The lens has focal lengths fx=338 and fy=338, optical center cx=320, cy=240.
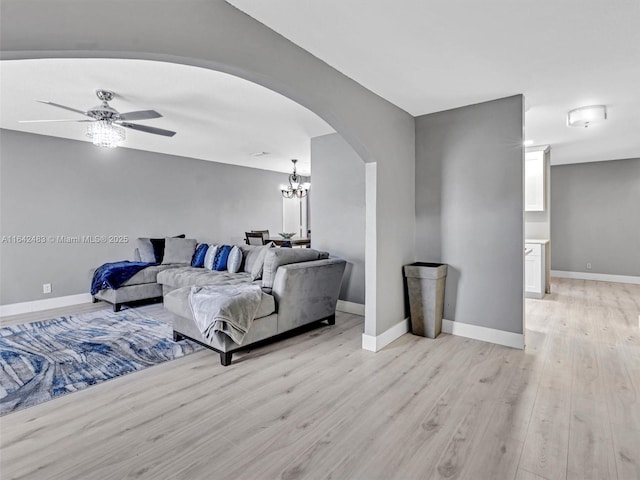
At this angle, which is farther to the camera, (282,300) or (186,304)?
(282,300)

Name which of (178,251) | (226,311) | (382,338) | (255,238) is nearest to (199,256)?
(178,251)

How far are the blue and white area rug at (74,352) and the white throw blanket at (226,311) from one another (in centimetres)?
52

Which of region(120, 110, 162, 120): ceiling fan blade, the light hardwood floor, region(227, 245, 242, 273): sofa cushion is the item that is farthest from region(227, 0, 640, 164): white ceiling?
region(227, 245, 242, 273): sofa cushion

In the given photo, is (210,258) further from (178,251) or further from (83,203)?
(83,203)

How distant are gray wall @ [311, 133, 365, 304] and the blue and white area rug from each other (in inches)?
87.6

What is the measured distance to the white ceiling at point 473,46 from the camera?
197 centimetres

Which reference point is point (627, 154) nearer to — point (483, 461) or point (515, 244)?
point (515, 244)

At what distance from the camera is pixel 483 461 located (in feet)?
5.75

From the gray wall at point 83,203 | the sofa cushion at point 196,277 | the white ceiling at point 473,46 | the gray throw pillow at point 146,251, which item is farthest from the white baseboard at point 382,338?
the gray wall at point 83,203

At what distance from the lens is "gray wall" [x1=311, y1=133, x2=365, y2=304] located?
459 centimetres

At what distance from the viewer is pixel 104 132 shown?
3412mm

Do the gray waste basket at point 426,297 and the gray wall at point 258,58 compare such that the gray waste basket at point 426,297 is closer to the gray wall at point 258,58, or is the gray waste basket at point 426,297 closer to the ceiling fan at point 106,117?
the gray wall at point 258,58

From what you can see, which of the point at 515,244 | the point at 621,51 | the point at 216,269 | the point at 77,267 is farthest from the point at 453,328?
the point at 77,267

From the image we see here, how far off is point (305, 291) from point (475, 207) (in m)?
1.98
